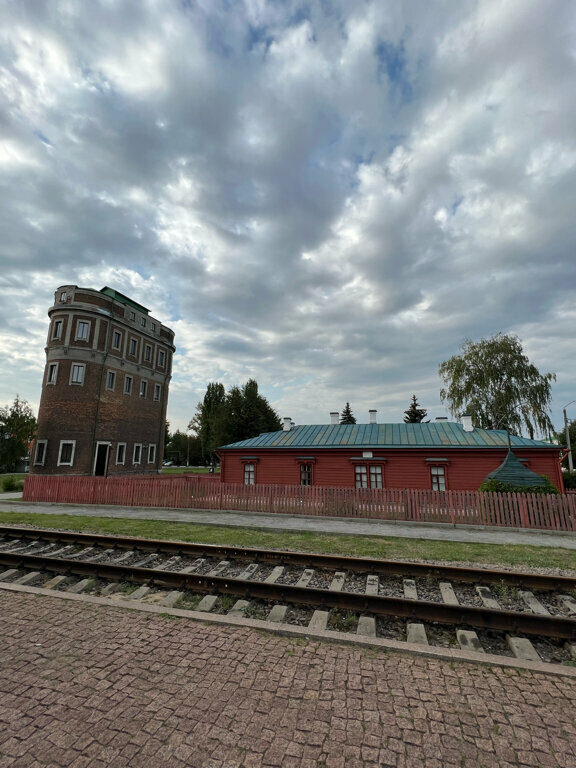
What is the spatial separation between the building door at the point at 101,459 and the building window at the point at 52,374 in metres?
6.61

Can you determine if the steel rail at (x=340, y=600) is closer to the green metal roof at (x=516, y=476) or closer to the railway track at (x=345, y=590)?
the railway track at (x=345, y=590)

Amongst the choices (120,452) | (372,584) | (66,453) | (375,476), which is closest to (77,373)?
(66,453)

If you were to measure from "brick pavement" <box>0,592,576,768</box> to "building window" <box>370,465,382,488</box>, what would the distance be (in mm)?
17891

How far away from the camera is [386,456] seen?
861 inches

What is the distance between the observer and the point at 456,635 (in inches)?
206

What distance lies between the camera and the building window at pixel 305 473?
76.1ft

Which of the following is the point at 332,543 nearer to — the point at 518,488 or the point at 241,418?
the point at 518,488

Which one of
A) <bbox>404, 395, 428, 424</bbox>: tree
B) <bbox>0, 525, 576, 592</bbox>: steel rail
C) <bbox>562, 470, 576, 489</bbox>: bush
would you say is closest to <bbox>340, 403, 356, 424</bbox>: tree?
<bbox>404, 395, 428, 424</bbox>: tree

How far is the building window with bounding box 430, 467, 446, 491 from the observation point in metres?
21.0

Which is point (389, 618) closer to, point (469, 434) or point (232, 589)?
point (232, 589)

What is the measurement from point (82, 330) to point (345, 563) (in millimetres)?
31997

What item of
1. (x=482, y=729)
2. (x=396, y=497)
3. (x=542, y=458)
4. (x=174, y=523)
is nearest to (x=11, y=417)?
(x=174, y=523)

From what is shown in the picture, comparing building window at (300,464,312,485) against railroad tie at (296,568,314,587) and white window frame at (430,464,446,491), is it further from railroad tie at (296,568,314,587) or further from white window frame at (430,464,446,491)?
railroad tie at (296,568,314,587)

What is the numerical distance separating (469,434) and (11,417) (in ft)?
109
